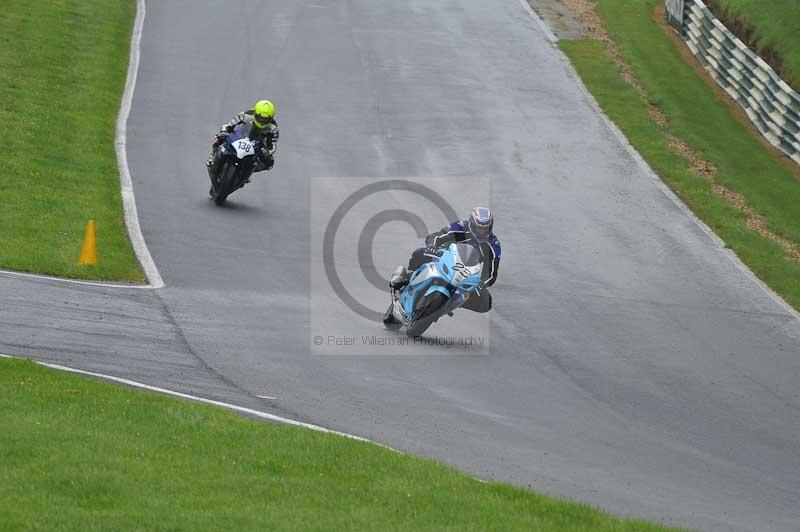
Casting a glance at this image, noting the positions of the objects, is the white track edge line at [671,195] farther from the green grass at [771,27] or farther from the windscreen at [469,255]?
the windscreen at [469,255]

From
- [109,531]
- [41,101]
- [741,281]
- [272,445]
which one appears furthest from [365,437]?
[41,101]

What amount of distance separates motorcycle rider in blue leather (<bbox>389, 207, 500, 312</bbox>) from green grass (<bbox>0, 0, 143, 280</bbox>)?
4.36 meters

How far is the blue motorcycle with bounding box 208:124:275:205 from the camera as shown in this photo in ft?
76.1

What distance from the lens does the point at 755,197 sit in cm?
2673

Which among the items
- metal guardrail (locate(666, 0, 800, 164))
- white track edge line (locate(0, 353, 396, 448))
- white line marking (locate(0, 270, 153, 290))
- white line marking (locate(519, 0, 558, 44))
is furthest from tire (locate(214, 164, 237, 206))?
white line marking (locate(519, 0, 558, 44))

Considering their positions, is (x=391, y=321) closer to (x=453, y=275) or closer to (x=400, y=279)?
(x=400, y=279)

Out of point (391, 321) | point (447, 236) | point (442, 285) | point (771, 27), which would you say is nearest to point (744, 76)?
point (771, 27)

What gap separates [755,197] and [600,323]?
10410 millimetres

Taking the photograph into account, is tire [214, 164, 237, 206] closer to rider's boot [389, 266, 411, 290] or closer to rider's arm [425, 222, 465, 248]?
rider's boot [389, 266, 411, 290]

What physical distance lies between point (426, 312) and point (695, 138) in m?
16.3

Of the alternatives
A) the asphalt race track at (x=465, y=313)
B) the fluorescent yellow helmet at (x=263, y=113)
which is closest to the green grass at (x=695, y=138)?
the asphalt race track at (x=465, y=313)

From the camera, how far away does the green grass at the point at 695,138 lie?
928 inches

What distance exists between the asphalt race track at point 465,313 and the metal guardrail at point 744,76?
4511mm

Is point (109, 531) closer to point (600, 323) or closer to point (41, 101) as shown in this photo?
point (600, 323)
